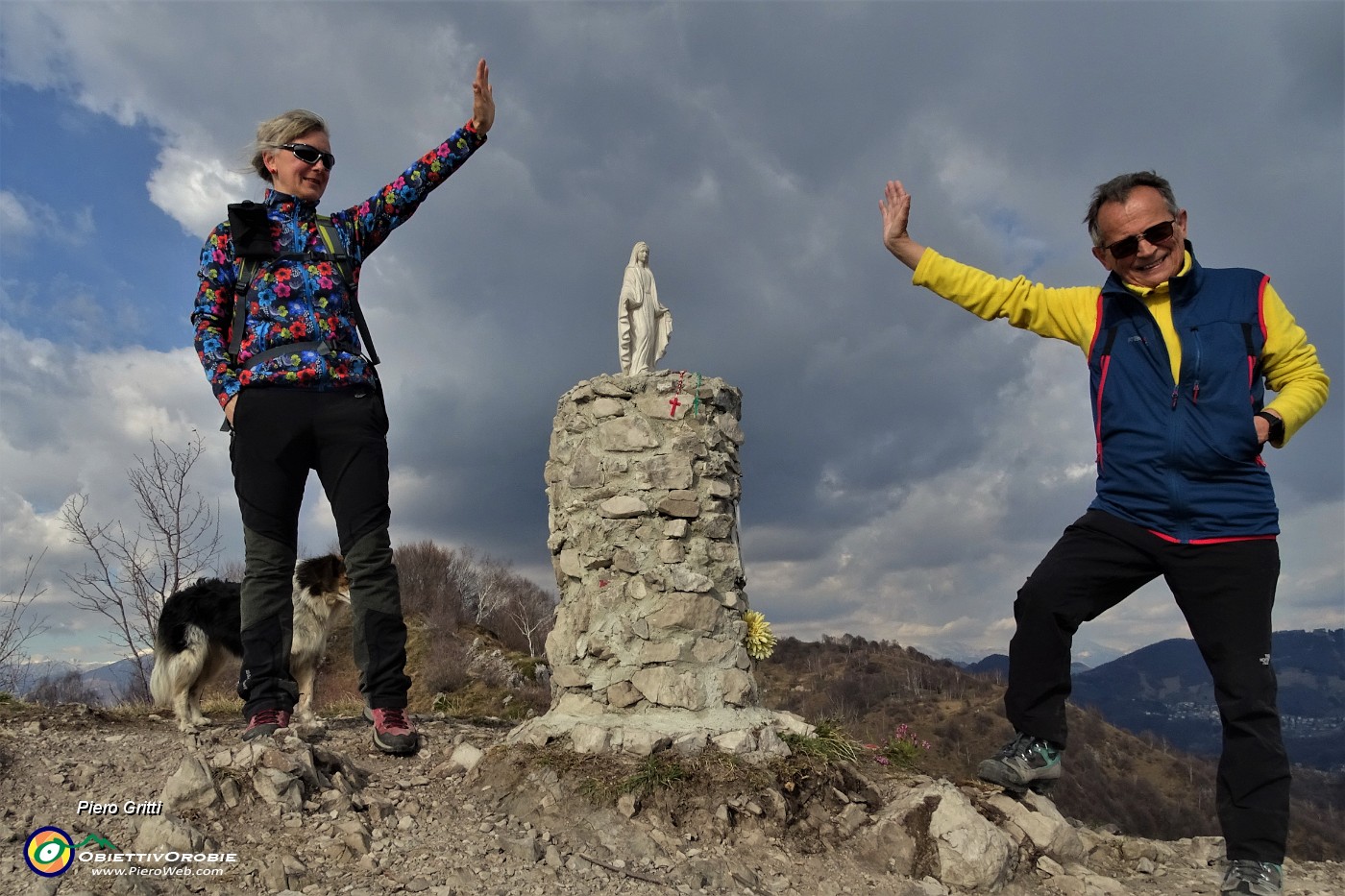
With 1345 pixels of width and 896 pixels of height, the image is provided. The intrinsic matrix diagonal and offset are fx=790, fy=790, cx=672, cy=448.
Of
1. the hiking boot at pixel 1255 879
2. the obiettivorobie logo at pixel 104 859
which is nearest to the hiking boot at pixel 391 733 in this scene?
the obiettivorobie logo at pixel 104 859

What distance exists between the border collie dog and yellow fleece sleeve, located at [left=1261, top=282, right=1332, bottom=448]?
4.52 m

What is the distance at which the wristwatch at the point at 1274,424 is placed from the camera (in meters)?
2.73

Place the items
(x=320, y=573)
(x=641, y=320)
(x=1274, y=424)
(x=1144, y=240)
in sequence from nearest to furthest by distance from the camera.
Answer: (x=1274, y=424) < (x=1144, y=240) < (x=320, y=573) < (x=641, y=320)

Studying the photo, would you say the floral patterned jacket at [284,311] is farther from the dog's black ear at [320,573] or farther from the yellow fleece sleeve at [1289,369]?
the yellow fleece sleeve at [1289,369]

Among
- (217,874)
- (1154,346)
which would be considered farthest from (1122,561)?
(217,874)

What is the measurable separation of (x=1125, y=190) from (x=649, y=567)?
315cm

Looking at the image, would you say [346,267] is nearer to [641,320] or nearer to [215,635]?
[215,635]

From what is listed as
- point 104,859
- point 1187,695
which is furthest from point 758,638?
point 1187,695

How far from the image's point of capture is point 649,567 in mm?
4891

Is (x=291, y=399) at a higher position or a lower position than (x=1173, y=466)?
higher

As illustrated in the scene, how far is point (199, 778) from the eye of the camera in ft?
9.73

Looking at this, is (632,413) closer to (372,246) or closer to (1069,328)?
(372,246)

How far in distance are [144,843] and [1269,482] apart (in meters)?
4.12

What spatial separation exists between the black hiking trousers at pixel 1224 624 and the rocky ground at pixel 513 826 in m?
0.79
